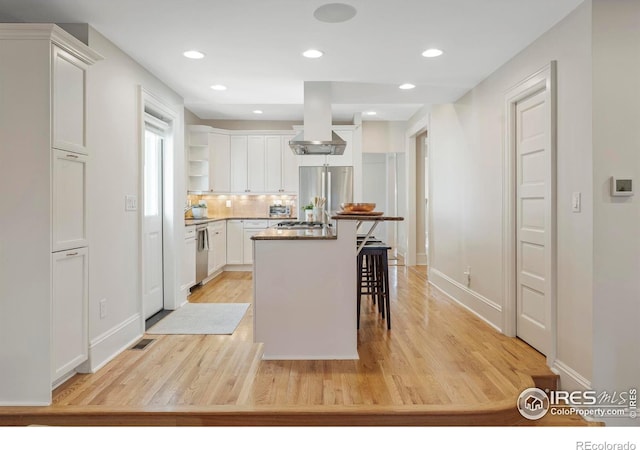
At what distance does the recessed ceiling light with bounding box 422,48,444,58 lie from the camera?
11.2 ft

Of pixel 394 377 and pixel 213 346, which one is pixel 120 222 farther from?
pixel 394 377

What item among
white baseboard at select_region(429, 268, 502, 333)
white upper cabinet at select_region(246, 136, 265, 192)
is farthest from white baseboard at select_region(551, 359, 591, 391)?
white upper cabinet at select_region(246, 136, 265, 192)

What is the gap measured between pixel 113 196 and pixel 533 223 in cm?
335

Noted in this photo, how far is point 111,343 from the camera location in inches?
125

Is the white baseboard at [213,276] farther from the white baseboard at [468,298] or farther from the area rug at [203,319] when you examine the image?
the white baseboard at [468,298]

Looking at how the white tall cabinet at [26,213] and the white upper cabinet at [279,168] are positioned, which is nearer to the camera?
the white tall cabinet at [26,213]

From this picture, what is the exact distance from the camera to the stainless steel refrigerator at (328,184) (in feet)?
22.7

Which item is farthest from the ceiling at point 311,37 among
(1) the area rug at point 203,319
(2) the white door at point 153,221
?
(1) the area rug at point 203,319

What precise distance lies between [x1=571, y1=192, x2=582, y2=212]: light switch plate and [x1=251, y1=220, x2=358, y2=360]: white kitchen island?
146 cm

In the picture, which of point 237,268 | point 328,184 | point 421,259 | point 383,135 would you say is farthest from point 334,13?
point 421,259

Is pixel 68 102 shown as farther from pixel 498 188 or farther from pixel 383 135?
pixel 383 135

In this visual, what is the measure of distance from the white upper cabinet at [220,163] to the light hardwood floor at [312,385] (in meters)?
3.80

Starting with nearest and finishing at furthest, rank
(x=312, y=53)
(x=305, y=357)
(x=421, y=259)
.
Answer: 1. (x=305, y=357)
2. (x=312, y=53)
3. (x=421, y=259)
